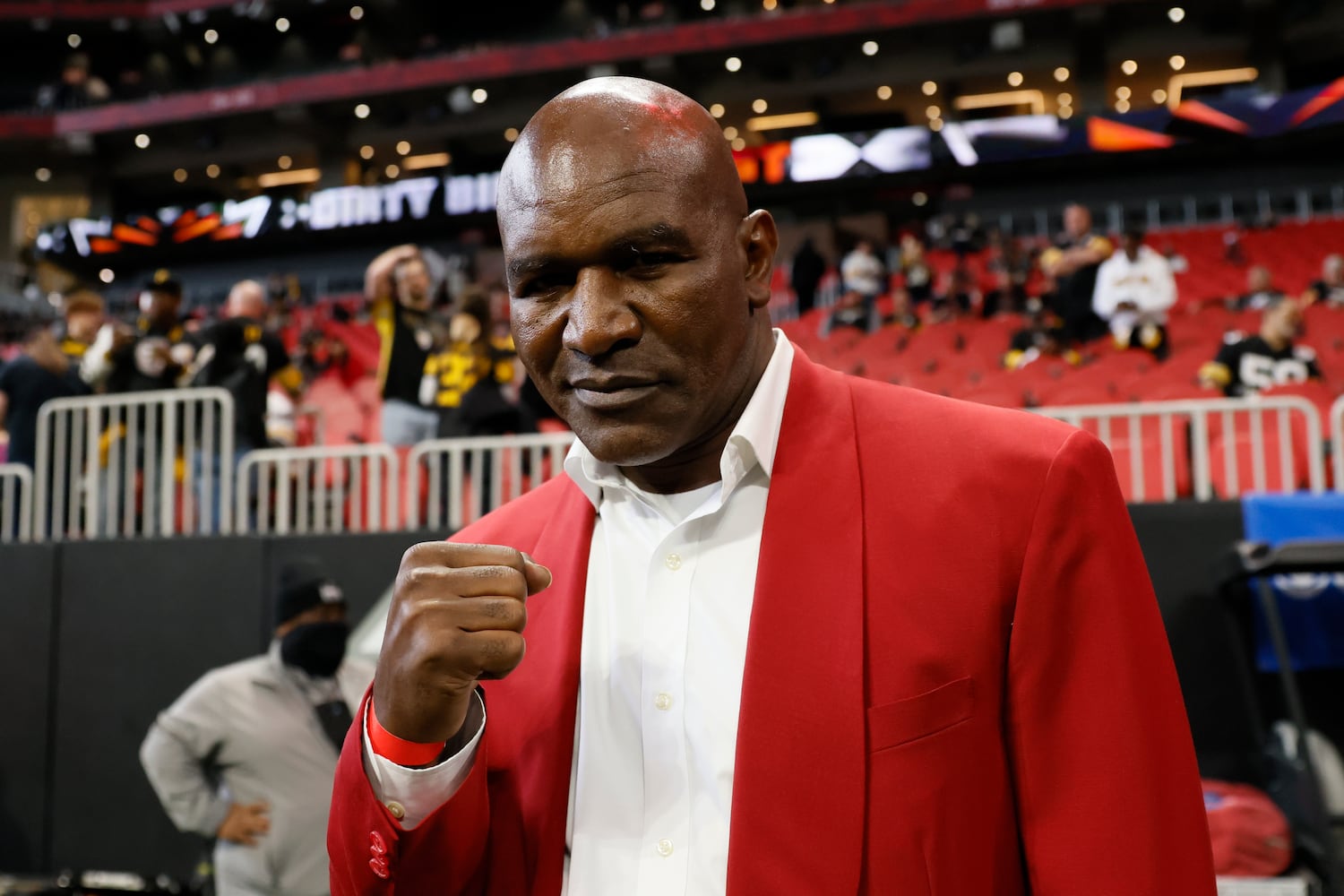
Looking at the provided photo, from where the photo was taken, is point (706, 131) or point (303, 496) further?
point (303, 496)

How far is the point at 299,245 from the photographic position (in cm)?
1958

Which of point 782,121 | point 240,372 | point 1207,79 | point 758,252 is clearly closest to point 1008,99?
point 1207,79

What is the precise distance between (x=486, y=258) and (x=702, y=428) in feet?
53.6

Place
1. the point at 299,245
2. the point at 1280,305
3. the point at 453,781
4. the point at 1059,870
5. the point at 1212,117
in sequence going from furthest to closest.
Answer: the point at 299,245 < the point at 1212,117 < the point at 1280,305 < the point at 453,781 < the point at 1059,870

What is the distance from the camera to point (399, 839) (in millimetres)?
1185

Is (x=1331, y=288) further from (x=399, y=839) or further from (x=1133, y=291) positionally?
(x=399, y=839)

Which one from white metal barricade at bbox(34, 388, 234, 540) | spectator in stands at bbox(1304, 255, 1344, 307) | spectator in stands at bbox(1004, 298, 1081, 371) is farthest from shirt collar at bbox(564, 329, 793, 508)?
spectator in stands at bbox(1304, 255, 1344, 307)

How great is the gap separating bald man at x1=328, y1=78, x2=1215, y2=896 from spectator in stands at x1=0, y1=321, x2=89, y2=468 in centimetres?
667

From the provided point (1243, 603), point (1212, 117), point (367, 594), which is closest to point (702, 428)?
point (1243, 603)

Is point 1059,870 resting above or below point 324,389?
below

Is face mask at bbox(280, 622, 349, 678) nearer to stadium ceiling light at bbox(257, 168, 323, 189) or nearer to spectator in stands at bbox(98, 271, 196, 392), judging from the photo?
spectator in stands at bbox(98, 271, 196, 392)

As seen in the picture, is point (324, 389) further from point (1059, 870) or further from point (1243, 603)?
point (1059, 870)

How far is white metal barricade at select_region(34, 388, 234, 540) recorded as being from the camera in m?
6.45

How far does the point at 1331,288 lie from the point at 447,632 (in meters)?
11.1
